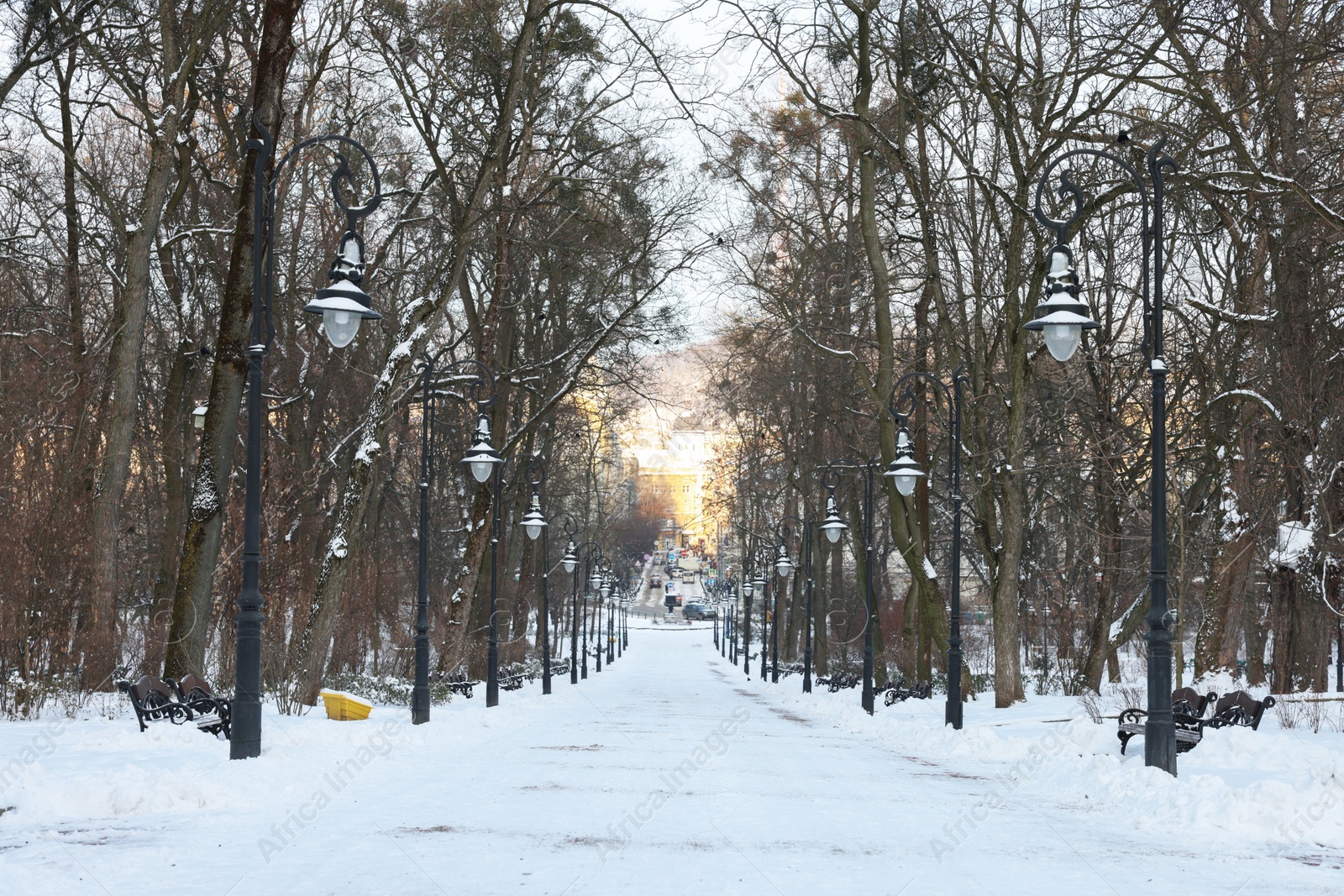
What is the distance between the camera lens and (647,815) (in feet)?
35.2

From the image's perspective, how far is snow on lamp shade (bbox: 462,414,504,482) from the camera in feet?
72.0

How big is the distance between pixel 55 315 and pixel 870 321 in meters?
21.8

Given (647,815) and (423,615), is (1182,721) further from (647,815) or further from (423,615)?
(423,615)

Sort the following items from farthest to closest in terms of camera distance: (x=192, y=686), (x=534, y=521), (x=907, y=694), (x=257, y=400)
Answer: (x=534, y=521) < (x=907, y=694) < (x=192, y=686) < (x=257, y=400)

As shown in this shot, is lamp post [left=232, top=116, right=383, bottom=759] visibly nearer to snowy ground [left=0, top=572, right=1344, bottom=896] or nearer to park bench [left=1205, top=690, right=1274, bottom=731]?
snowy ground [left=0, top=572, right=1344, bottom=896]

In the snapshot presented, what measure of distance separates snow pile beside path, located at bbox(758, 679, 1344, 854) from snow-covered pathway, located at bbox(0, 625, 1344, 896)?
88 mm

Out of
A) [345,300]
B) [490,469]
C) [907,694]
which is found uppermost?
[345,300]

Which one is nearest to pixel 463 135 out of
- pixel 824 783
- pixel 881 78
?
pixel 881 78

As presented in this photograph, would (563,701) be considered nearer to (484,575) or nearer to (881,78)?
(484,575)

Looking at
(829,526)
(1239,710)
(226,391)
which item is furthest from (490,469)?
(1239,710)

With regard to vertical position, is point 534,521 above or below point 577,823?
above

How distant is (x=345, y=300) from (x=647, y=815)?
669cm

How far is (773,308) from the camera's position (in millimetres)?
30516

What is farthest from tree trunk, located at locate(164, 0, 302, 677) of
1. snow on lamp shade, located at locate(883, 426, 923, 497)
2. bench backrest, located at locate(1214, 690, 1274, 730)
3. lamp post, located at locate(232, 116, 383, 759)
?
bench backrest, located at locate(1214, 690, 1274, 730)
